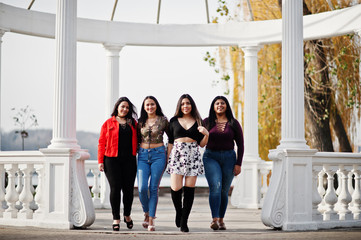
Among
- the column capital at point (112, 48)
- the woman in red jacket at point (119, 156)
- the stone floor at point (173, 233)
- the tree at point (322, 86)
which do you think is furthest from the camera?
the tree at point (322, 86)

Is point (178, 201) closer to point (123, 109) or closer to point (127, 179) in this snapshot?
point (127, 179)

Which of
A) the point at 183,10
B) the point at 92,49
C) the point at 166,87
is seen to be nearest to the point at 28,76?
the point at 92,49

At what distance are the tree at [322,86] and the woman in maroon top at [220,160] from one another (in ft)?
27.2

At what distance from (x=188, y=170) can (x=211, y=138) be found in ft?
2.73

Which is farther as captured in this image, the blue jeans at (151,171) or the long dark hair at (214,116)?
the long dark hair at (214,116)

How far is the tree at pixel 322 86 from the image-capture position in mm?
19031

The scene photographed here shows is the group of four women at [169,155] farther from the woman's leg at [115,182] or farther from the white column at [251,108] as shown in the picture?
the white column at [251,108]

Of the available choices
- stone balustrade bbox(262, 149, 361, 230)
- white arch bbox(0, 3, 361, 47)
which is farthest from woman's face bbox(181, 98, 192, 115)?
white arch bbox(0, 3, 361, 47)

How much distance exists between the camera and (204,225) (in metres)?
11.8

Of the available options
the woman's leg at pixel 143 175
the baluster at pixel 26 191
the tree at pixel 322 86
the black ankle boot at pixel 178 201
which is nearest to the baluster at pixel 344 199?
the black ankle boot at pixel 178 201

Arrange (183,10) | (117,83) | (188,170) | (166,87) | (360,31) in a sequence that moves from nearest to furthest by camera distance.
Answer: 1. (188,170)
2. (360,31)
3. (117,83)
4. (183,10)
5. (166,87)

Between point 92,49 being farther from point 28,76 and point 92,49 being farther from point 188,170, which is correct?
point 188,170

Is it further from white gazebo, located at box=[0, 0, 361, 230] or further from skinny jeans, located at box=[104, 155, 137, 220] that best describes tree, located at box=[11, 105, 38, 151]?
skinny jeans, located at box=[104, 155, 137, 220]

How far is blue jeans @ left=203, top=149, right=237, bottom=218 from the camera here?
10.7m
